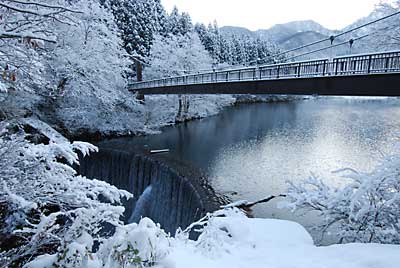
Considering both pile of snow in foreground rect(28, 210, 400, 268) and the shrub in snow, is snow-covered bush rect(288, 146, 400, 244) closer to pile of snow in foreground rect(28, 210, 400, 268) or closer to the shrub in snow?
pile of snow in foreground rect(28, 210, 400, 268)

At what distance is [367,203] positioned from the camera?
5125mm

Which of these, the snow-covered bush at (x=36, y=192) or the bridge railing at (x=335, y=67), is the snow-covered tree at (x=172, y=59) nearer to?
the bridge railing at (x=335, y=67)

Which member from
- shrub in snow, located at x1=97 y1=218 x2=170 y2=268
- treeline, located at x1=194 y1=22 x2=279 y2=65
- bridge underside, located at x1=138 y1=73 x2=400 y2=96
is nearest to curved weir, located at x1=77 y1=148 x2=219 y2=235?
bridge underside, located at x1=138 y1=73 x2=400 y2=96

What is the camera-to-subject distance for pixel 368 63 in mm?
8742

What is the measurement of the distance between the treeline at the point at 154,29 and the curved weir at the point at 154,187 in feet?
36.5

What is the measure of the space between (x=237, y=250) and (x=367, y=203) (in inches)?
110

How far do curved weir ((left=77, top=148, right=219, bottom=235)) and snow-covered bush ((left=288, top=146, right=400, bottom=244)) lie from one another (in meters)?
4.45

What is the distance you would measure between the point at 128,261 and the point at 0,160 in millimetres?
2200

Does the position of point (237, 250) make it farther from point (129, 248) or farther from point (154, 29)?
point (154, 29)

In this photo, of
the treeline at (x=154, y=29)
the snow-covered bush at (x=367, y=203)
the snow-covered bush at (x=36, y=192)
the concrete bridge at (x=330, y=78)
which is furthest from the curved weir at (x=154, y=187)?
the treeline at (x=154, y=29)

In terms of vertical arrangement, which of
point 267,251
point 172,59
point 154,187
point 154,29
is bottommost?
point 154,187

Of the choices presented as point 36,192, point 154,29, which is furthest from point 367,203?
point 154,29

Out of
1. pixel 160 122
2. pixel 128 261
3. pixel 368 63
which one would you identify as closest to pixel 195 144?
pixel 160 122

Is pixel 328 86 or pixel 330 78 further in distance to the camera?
pixel 328 86
